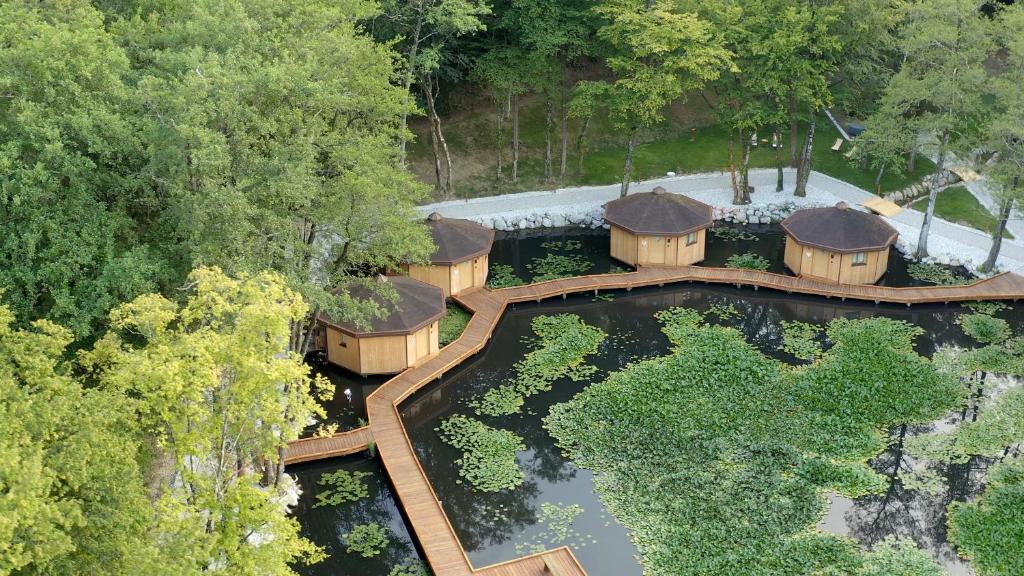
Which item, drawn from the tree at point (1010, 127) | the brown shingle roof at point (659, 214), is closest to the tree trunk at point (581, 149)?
the brown shingle roof at point (659, 214)

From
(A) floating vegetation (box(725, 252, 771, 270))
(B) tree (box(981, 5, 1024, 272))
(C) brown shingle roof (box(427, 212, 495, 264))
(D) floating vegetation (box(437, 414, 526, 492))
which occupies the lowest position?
(D) floating vegetation (box(437, 414, 526, 492))

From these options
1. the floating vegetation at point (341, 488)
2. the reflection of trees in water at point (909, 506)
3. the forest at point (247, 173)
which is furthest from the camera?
the floating vegetation at point (341, 488)

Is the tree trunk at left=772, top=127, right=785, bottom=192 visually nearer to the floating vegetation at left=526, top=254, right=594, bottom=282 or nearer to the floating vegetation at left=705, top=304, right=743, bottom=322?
the floating vegetation at left=526, top=254, right=594, bottom=282

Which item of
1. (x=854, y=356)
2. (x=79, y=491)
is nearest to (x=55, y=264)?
(x=79, y=491)

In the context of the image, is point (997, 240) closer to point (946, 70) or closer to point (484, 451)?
point (946, 70)

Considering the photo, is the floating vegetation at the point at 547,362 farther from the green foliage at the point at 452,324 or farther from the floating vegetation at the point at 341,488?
the floating vegetation at the point at 341,488

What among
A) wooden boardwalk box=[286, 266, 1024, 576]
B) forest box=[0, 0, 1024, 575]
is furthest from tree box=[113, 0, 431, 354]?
wooden boardwalk box=[286, 266, 1024, 576]
